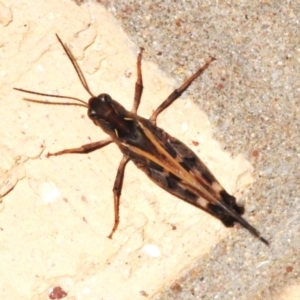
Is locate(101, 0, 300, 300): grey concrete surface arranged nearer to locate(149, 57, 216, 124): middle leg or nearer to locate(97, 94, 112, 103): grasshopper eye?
locate(149, 57, 216, 124): middle leg

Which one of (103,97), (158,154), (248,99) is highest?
(248,99)

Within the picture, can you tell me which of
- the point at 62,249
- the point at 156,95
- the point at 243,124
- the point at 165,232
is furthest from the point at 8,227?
the point at 243,124

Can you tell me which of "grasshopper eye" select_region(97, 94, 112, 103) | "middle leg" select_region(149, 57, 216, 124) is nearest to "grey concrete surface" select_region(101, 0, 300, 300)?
"middle leg" select_region(149, 57, 216, 124)

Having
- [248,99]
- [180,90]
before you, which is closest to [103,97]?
[180,90]

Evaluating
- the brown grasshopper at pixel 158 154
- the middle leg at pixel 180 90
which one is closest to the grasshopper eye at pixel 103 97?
the brown grasshopper at pixel 158 154

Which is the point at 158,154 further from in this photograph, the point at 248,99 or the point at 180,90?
the point at 248,99

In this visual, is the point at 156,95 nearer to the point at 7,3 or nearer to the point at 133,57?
the point at 133,57

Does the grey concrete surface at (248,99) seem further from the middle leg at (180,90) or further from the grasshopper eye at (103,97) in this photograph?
the grasshopper eye at (103,97)

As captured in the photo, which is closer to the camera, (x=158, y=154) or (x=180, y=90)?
(x=180, y=90)
